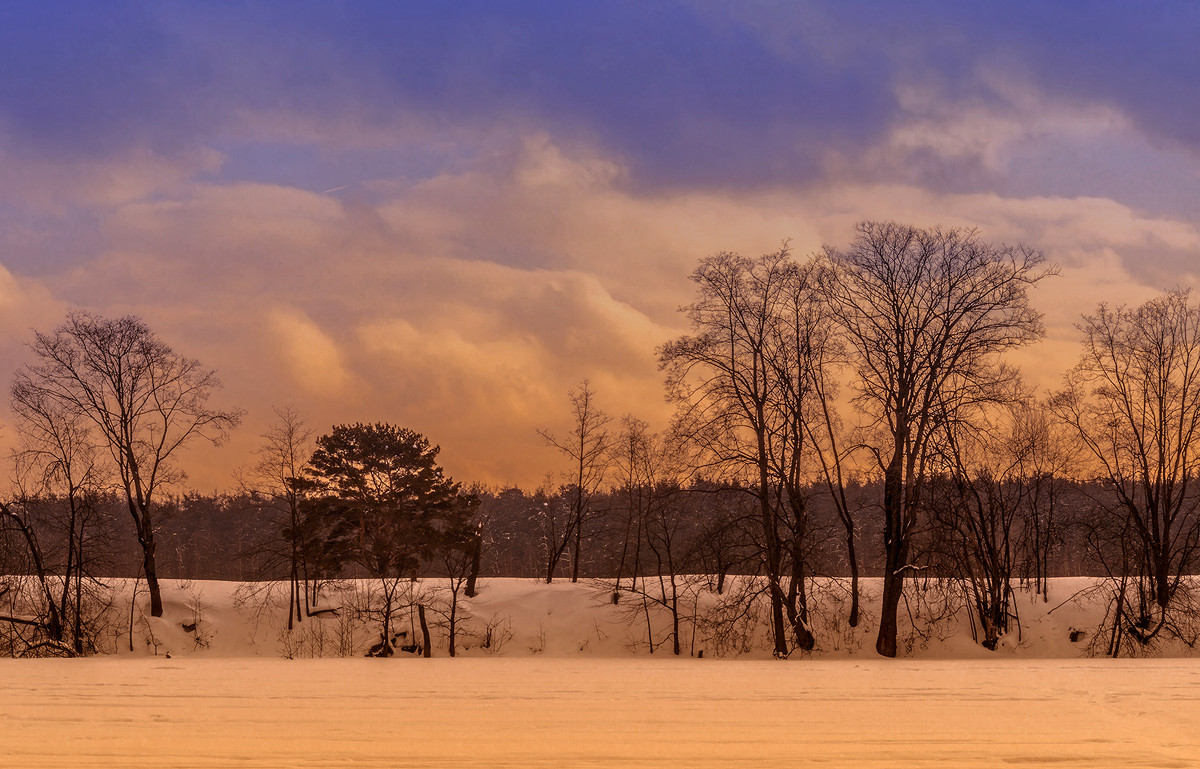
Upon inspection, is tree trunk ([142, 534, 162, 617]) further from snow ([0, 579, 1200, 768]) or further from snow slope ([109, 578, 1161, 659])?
snow ([0, 579, 1200, 768])

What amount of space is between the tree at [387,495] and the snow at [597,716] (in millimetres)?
21860

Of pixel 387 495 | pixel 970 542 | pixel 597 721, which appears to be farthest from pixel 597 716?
pixel 387 495

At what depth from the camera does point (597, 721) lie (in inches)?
434

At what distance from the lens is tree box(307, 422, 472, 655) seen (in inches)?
1681

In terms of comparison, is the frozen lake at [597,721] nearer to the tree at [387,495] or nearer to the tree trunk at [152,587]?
the tree trunk at [152,587]

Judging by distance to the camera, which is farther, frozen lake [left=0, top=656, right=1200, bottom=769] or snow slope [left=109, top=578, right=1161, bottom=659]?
snow slope [left=109, top=578, right=1161, bottom=659]

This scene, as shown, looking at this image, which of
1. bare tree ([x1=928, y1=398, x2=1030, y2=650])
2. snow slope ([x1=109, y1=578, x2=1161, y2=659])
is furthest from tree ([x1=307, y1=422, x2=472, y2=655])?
bare tree ([x1=928, y1=398, x2=1030, y2=650])

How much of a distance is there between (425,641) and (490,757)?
2338 cm

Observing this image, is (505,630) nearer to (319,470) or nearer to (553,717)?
(319,470)

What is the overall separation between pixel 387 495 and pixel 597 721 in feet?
113

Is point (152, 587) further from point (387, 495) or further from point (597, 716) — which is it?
point (597, 716)

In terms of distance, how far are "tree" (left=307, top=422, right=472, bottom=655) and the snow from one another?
2186 centimetres

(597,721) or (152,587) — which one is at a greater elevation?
(597,721)

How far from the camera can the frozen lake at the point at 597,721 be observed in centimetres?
891
